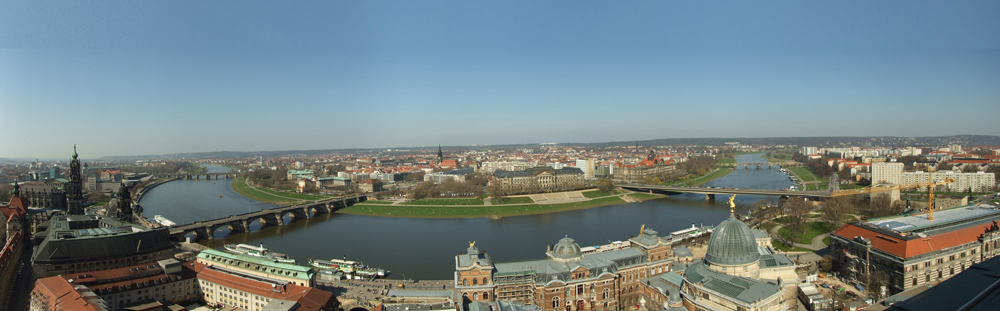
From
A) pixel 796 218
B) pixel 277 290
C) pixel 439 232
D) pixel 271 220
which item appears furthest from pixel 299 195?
pixel 796 218

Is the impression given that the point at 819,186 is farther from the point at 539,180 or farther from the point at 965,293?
the point at 965,293

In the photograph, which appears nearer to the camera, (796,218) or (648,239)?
(648,239)

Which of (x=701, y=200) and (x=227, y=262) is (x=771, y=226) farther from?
(x=227, y=262)

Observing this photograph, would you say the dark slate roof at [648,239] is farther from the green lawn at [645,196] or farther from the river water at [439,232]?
the green lawn at [645,196]

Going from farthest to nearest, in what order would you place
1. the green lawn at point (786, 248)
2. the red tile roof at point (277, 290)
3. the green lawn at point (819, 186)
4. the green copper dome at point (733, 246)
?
the green lawn at point (819, 186)
the green lawn at point (786, 248)
the green copper dome at point (733, 246)
the red tile roof at point (277, 290)

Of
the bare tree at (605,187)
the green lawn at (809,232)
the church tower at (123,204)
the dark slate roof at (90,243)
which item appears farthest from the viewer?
the bare tree at (605,187)

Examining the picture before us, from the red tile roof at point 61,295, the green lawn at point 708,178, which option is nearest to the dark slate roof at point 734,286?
the red tile roof at point 61,295

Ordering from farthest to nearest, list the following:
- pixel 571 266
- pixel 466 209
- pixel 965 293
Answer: pixel 466 209
pixel 571 266
pixel 965 293
